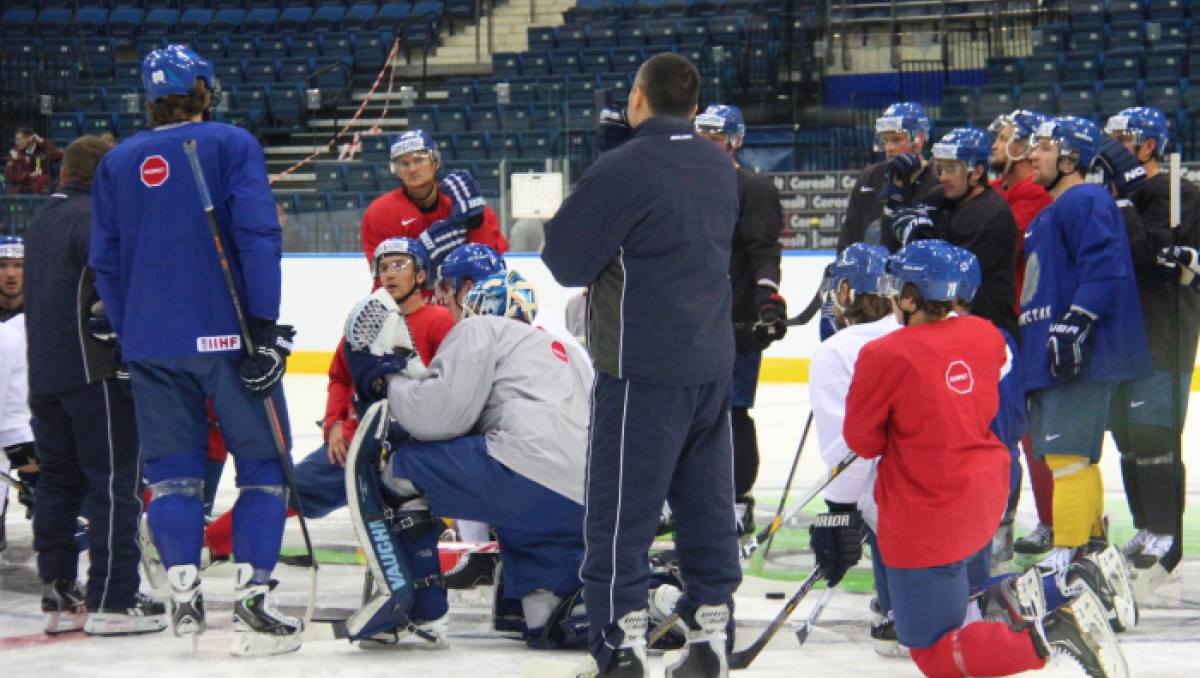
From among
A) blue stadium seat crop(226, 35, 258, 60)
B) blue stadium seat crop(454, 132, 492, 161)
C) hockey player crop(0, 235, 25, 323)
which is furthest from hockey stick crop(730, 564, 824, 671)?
blue stadium seat crop(226, 35, 258, 60)

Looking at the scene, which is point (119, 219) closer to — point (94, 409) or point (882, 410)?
point (94, 409)

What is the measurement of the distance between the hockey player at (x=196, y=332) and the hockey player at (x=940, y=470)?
1.42m

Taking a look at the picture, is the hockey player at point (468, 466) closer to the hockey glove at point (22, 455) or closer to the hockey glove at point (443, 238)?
the hockey glove at point (443, 238)

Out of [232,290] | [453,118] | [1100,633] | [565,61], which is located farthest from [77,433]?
[565,61]

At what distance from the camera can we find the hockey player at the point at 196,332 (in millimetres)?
3648

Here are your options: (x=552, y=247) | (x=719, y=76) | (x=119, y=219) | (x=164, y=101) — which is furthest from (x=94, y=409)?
(x=719, y=76)

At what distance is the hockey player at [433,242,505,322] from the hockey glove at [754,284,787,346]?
109cm

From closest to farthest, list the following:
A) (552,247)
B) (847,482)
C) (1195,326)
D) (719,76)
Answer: (552,247) < (847,482) < (1195,326) < (719,76)

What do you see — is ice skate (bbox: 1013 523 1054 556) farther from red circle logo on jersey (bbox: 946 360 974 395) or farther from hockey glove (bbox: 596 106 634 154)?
hockey glove (bbox: 596 106 634 154)

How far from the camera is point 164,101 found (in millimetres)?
3746

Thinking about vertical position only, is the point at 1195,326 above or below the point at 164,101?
below

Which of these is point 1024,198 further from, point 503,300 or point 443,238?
point 503,300

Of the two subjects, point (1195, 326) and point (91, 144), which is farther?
point (1195, 326)

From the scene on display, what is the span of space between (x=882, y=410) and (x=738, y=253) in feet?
6.91
